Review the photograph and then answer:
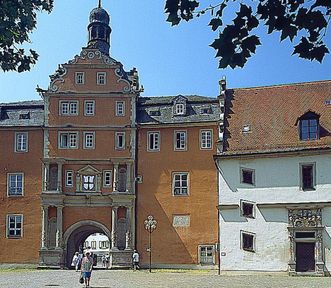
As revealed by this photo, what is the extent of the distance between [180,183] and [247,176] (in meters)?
7.22

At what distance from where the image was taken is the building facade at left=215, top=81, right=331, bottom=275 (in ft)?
114

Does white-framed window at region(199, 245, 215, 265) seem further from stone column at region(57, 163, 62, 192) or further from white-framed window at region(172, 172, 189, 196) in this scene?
stone column at region(57, 163, 62, 192)

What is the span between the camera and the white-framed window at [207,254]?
4122cm

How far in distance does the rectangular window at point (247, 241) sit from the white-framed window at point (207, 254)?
592cm

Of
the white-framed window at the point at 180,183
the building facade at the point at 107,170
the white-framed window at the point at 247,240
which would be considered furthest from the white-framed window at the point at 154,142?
the white-framed window at the point at 247,240

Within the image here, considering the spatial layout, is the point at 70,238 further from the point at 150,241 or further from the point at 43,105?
the point at 43,105

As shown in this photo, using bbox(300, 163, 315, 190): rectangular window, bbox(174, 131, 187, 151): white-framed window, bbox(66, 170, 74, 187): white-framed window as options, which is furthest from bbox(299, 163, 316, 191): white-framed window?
bbox(66, 170, 74, 187): white-framed window

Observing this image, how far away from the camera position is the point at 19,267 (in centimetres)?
4206

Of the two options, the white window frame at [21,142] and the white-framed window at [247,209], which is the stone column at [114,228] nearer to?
the white window frame at [21,142]

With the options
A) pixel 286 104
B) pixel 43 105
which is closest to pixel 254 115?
pixel 286 104

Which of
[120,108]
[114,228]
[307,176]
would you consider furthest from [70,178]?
[307,176]

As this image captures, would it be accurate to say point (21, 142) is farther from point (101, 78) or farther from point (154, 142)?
point (154, 142)

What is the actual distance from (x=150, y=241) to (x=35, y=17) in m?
32.4

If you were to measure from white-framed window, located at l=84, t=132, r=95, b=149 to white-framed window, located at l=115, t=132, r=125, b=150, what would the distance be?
1587 millimetres
